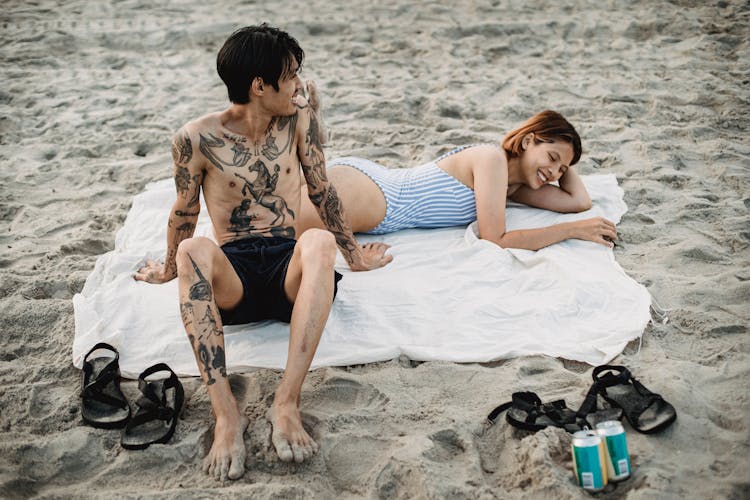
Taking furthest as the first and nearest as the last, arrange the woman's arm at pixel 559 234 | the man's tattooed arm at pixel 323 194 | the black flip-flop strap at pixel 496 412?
the woman's arm at pixel 559 234, the man's tattooed arm at pixel 323 194, the black flip-flop strap at pixel 496 412

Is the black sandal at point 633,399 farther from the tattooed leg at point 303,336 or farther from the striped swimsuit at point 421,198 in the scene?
the striped swimsuit at point 421,198

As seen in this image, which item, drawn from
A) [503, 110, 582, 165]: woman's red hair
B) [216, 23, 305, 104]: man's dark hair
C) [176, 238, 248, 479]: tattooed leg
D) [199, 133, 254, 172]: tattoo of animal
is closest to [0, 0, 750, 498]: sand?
[176, 238, 248, 479]: tattooed leg

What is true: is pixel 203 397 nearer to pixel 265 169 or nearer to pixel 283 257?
pixel 283 257

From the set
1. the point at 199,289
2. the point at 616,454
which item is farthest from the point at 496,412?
the point at 199,289

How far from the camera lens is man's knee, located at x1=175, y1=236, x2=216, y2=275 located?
2527mm

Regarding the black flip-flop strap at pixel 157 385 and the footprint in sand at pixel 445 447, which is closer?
the footprint in sand at pixel 445 447

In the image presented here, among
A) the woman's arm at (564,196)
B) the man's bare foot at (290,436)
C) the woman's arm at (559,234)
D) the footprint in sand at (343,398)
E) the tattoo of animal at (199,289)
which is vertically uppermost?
the tattoo of animal at (199,289)

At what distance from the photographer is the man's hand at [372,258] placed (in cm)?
356

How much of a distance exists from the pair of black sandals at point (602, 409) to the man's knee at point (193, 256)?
51.9 inches

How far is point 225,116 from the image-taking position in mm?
3027

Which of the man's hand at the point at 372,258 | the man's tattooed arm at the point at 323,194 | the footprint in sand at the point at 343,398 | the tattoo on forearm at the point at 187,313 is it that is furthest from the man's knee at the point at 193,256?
the man's hand at the point at 372,258

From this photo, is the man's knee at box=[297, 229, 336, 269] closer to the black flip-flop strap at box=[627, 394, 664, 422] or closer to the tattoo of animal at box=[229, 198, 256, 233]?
the tattoo of animal at box=[229, 198, 256, 233]

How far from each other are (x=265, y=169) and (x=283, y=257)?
0.45 meters

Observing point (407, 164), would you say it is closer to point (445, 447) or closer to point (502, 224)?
point (502, 224)
